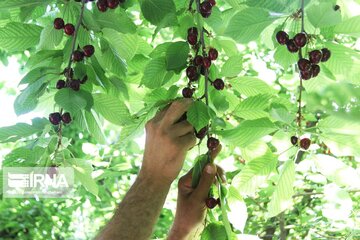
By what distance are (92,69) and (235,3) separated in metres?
0.55

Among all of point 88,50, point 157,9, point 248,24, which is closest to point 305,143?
point 248,24

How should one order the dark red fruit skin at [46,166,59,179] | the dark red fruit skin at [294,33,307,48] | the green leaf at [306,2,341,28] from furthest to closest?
1. the dark red fruit skin at [46,166,59,179]
2. the dark red fruit skin at [294,33,307,48]
3. the green leaf at [306,2,341,28]

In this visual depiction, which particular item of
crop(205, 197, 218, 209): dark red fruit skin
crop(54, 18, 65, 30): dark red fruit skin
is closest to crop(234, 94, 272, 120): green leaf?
crop(205, 197, 218, 209): dark red fruit skin

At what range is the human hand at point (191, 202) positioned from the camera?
5.21 ft

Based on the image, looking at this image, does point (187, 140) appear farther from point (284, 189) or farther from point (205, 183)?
point (284, 189)

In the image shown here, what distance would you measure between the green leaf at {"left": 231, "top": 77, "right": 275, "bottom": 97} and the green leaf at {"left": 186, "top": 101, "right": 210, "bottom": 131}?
29 cm

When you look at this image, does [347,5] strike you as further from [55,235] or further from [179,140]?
[55,235]

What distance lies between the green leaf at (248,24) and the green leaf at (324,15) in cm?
13

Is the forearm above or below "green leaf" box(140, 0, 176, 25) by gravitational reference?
below

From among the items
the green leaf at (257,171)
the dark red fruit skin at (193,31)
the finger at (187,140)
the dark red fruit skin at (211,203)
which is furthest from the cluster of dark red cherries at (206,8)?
the dark red fruit skin at (211,203)

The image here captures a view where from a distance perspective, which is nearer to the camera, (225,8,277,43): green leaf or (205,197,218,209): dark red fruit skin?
(225,8,277,43): green leaf

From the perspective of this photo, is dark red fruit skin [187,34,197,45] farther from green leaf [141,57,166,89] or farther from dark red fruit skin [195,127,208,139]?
dark red fruit skin [195,127,208,139]

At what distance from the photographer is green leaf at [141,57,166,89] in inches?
65.9

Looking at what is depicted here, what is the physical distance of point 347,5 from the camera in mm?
1577
